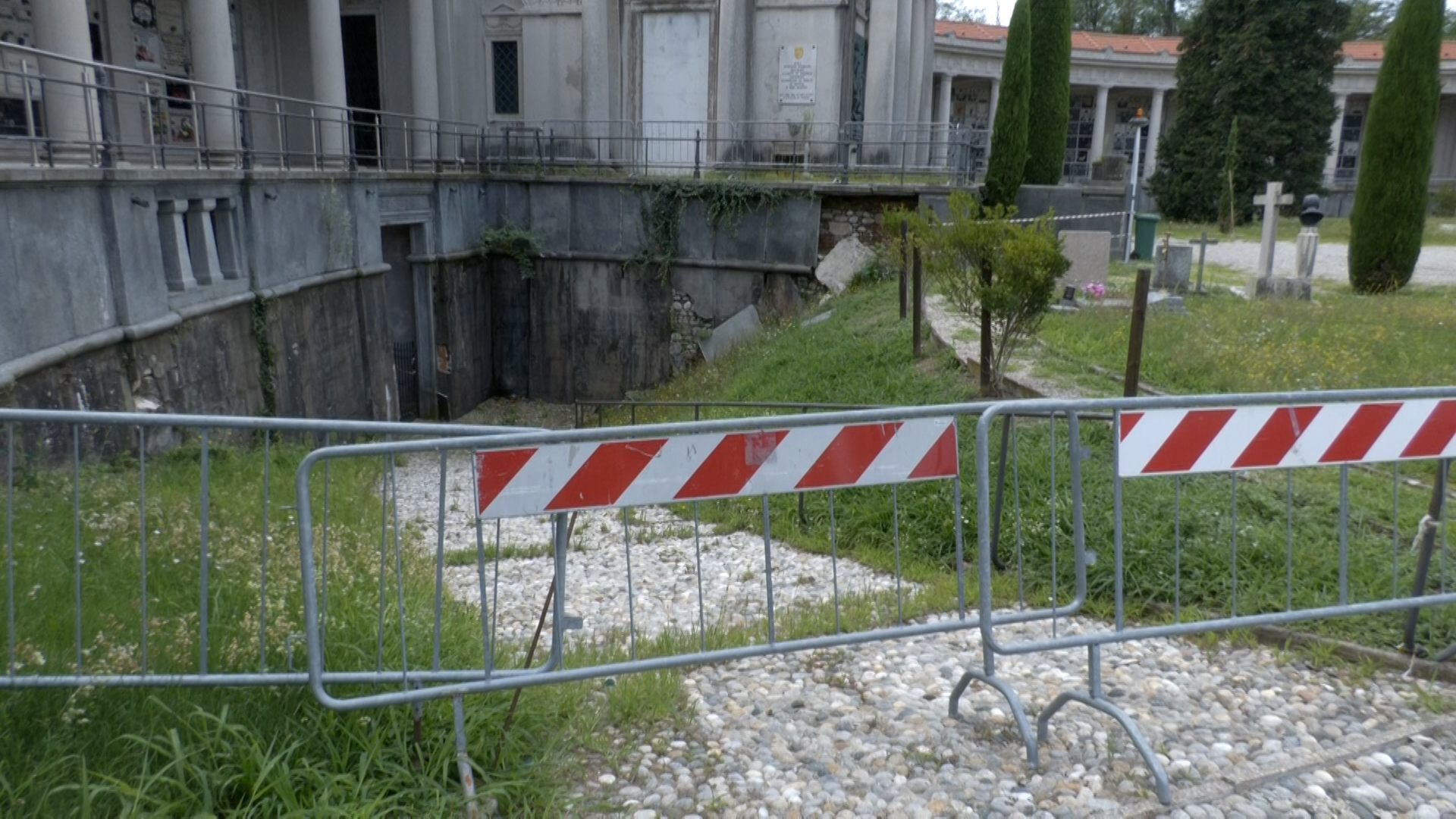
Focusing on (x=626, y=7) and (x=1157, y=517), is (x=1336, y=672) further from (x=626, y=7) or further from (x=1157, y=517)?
(x=626, y=7)

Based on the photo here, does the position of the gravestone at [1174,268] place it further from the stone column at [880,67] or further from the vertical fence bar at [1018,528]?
the vertical fence bar at [1018,528]

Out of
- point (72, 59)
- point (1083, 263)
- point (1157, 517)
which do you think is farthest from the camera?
point (1083, 263)

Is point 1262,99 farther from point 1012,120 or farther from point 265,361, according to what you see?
point 265,361

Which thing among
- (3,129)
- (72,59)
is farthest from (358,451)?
(3,129)

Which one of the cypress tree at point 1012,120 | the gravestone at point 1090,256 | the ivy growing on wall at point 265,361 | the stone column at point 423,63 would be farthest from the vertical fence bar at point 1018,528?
the stone column at point 423,63

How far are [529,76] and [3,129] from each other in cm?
1155

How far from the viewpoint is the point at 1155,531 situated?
609 cm

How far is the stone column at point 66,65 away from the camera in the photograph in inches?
395

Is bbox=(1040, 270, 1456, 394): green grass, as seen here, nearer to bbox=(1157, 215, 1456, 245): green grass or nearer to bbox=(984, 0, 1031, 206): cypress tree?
bbox=(984, 0, 1031, 206): cypress tree

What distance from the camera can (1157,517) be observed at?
6.33m

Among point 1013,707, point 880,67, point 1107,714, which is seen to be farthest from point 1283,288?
point 1013,707

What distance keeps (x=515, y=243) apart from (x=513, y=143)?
14.2 feet

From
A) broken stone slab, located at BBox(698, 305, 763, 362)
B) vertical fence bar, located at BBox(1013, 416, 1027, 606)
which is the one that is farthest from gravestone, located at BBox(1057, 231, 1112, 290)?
vertical fence bar, located at BBox(1013, 416, 1027, 606)

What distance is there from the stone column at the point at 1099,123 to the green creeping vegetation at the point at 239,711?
3697 centimetres
